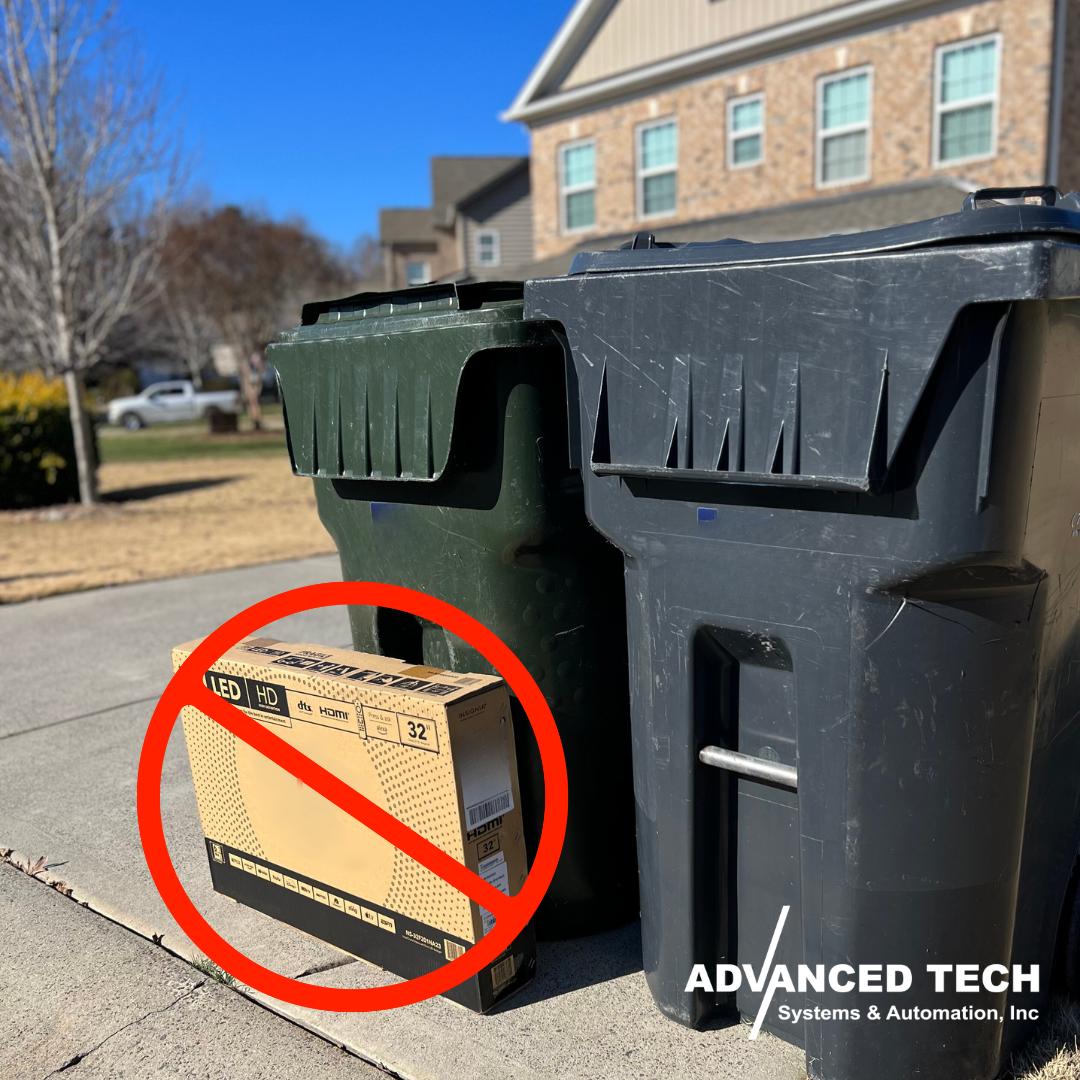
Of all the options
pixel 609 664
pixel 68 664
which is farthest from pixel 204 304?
pixel 609 664

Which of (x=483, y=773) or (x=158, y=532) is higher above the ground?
(x=483, y=773)

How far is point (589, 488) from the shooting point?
2164mm

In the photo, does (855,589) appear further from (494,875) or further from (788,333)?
(494,875)

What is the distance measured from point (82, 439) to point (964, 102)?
12365mm

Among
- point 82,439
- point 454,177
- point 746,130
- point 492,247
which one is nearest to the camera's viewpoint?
point 82,439

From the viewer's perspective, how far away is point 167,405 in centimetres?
3444

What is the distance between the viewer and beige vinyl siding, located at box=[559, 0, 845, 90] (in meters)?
15.0

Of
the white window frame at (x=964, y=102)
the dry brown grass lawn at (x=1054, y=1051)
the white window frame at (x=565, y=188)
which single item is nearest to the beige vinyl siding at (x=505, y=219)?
the white window frame at (x=565, y=188)

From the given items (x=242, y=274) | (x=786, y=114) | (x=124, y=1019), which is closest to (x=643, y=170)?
(x=786, y=114)

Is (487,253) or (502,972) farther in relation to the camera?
(487,253)

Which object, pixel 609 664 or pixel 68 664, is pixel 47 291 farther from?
pixel 609 664

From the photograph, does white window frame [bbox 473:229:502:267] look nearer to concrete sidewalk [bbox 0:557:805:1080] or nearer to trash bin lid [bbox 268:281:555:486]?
concrete sidewalk [bbox 0:557:805:1080]

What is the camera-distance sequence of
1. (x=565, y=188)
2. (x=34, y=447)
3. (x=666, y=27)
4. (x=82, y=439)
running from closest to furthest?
(x=82, y=439) → (x=34, y=447) → (x=666, y=27) → (x=565, y=188)

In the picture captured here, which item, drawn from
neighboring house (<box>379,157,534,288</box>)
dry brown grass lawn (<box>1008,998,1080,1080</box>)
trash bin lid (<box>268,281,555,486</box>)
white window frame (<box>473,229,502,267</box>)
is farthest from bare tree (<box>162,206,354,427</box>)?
dry brown grass lawn (<box>1008,998,1080,1080</box>)
